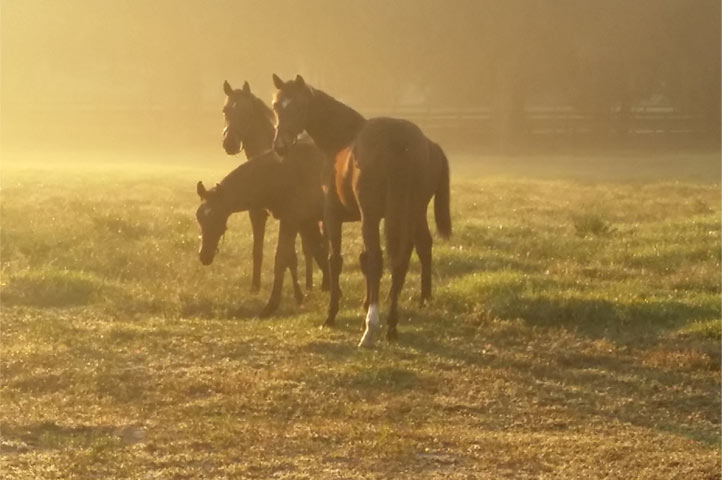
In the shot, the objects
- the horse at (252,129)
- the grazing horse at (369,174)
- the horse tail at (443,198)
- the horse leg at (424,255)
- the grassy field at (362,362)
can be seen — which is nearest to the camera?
the grassy field at (362,362)

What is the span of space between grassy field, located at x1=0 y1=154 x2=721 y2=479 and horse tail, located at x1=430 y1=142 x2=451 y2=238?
0.60 meters

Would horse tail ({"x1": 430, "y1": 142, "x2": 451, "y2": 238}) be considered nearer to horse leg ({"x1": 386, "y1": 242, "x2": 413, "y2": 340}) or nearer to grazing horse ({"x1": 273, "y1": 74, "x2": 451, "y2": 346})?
grazing horse ({"x1": 273, "y1": 74, "x2": 451, "y2": 346})

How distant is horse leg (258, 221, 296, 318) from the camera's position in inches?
420

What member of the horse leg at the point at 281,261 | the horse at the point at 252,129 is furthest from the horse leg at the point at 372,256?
the horse at the point at 252,129

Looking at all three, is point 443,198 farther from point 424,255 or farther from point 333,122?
point 333,122

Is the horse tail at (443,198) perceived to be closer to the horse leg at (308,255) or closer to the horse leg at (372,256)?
the horse leg at (372,256)

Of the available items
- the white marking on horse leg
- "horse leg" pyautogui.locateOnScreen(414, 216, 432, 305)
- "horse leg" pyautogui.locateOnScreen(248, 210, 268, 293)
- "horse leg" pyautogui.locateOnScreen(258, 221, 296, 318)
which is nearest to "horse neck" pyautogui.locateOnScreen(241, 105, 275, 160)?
"horse leg" pyautogui.locateOnScreen(248, 210, 268, 293)

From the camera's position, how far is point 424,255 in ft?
35.1

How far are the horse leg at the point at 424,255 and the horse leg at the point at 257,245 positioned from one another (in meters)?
1.85

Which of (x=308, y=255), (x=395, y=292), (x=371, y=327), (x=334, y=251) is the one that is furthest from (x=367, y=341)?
(x=308, y=255)

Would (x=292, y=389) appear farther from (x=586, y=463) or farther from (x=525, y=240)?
(x=525, y=240)

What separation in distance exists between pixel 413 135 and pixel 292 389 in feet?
8.39

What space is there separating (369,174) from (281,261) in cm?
206

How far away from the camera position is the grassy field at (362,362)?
6105 millimetres
